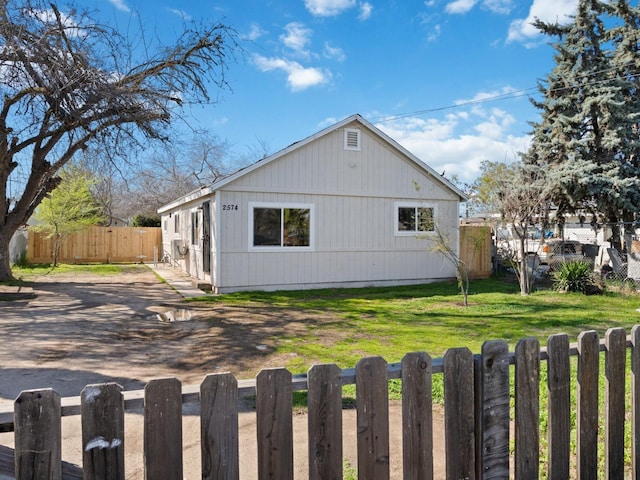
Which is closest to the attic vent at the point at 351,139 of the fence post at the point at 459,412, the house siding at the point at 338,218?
the house siding at the point at 338,218

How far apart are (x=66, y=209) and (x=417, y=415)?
20263 mm

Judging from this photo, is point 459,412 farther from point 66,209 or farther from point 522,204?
point 66,209

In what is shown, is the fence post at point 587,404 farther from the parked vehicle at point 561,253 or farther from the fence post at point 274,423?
the parked vehicle at point 561,253

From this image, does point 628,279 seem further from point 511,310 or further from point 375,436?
point 375,436

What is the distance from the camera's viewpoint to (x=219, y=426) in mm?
1750

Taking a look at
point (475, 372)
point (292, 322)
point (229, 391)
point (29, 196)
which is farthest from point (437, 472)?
point (29, 196)

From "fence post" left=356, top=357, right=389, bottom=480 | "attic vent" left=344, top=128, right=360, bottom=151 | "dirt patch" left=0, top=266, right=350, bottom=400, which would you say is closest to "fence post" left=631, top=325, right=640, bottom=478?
"fence post" left=356, top=357, right=389, bottom=480

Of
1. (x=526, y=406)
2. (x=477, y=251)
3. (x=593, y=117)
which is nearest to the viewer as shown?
(x=526, y=406)

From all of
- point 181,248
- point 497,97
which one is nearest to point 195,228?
point 181,248

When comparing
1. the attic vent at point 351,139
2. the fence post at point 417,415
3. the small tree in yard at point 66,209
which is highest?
the attic vent at point 351,139

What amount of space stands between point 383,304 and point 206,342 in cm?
469

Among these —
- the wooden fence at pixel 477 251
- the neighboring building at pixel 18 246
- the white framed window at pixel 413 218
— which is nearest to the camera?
the white framed window at pixel 413 218

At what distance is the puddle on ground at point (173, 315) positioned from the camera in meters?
8.55

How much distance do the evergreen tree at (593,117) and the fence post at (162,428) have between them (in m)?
15.2
